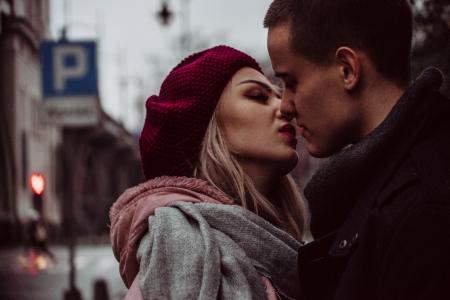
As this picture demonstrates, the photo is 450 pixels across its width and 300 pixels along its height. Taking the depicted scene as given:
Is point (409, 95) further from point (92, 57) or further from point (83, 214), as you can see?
point (83, 214)

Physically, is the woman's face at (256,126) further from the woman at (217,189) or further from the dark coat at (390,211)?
the dark coat at (390,211)

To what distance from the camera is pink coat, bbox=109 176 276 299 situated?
8.94ft

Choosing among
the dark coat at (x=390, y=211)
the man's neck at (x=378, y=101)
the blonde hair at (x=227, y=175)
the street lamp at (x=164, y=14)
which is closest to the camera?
the dark coat at (x=390, y=211)

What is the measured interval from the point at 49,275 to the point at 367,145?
812 inches

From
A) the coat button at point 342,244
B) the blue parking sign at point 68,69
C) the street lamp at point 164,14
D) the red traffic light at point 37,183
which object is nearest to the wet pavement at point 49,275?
the red traffic light at point 37,183

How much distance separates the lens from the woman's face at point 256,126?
3.00m

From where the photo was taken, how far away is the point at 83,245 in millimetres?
39625

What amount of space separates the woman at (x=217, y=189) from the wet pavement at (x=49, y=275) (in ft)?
37.0

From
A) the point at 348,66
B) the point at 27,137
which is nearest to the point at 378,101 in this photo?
the point at 348,66

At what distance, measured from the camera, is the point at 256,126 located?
9.89 ft

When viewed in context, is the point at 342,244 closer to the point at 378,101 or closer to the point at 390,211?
the point at 390,211

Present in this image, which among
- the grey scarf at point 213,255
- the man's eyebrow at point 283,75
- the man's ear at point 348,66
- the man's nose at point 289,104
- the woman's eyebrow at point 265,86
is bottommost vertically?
the grey scarf at point 213,255

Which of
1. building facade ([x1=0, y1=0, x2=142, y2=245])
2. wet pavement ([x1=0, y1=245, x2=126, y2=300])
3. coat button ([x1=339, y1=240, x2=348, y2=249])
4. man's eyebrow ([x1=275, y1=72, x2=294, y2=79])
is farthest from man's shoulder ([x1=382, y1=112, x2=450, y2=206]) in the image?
building facade ([x1=0, y1=0, x2=142, y2=245])

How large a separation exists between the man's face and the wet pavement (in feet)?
40.0
